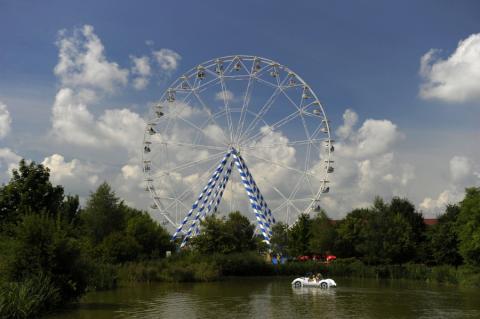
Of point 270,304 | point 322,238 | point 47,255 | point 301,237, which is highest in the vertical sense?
point 301,237

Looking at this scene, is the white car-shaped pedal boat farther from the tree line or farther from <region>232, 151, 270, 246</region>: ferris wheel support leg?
<region>232, 151, 270, 246</region>: ferris wheel support leg

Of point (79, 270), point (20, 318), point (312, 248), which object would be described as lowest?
point (20, 318)

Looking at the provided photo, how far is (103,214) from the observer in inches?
1997

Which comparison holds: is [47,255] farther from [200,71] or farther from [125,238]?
[200,71]

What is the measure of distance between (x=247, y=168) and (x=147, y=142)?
9.58 metres

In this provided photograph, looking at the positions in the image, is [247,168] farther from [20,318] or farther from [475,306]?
[20,318]

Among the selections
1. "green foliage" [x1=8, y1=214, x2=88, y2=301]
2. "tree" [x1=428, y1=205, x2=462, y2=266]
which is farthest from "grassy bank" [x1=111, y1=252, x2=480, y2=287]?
"green foliage" [x1=8, y1=214, x2=88, y2=301]

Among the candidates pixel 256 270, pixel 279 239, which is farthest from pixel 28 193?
pixel 279 239

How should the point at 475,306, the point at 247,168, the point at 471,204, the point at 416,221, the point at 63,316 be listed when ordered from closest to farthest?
the point at 63,316 → the point at 475,306 → the point at 471,204 → the point at 247,168 → the point at 416,221

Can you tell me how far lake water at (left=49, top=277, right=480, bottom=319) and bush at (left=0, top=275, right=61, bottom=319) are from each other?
72cm

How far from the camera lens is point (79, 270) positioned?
22.3 m

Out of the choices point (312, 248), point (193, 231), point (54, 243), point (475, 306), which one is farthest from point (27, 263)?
point (312, 248)

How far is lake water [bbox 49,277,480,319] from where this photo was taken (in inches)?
823

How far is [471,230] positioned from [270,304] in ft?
70.1
